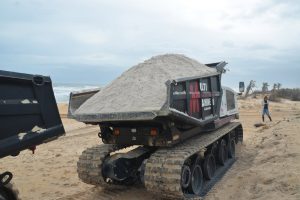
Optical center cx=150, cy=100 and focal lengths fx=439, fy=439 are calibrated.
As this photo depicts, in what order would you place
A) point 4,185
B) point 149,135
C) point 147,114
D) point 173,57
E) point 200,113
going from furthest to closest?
point 173,57 < point 200,113 < point 149,135 < point 147,114 < point 4,185

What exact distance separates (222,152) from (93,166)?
12.6 ft

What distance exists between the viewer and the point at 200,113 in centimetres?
859

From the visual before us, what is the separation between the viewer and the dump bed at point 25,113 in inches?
177

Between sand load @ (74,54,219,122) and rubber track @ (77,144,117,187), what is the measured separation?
0.85m

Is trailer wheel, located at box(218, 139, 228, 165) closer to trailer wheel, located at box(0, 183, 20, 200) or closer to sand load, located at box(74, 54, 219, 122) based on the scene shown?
sand load, located at box(74, 54, 219, 122)

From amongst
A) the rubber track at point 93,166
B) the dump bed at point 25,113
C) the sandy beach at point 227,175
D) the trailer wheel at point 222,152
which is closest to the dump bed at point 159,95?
the rubber track at point 93,166

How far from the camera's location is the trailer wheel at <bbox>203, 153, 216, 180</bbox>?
9242 millimetres

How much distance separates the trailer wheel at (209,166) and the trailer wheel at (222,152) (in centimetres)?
71

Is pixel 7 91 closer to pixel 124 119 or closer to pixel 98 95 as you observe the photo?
pixel 124 119

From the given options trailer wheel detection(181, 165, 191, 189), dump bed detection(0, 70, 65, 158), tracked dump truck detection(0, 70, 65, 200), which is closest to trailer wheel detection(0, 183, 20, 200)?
tracked dump truck detection(0, 70, 65, 200)

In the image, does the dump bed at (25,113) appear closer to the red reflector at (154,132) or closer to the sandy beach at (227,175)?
the red reflector at (154,132)

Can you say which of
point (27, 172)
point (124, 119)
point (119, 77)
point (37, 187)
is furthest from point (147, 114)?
point (27, 172)

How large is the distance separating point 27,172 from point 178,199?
485cm

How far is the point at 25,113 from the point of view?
473 cm
